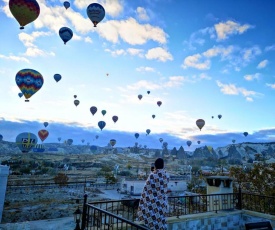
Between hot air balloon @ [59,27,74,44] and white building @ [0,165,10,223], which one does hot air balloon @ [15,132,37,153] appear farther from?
white building @ [0,165,10,223]

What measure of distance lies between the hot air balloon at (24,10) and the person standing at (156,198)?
20.1 m

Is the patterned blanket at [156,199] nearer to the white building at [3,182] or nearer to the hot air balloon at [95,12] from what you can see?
the white building at [3,182]

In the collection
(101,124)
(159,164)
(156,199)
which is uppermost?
(101,124)

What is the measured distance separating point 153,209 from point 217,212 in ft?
15.4

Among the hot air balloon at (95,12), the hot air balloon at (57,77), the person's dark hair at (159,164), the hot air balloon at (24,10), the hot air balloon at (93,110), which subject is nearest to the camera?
the person's dark hair at (159,164)

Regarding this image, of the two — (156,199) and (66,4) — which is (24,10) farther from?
(156,199)

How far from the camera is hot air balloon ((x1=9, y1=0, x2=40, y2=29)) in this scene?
65.0ft

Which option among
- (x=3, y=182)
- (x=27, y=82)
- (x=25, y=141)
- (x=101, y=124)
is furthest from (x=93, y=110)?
(x=3, y=182)

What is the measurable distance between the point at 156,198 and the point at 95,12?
2324 cm

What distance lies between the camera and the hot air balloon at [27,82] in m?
27.3

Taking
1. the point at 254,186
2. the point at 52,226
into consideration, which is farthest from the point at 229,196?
the point at 254,186

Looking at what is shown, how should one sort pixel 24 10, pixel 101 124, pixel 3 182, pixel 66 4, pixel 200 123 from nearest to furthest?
pixel 3 182
pixel 24 10
pixel 66 4
pixel 200 123
pixel 101 124

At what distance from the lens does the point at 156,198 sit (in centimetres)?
592

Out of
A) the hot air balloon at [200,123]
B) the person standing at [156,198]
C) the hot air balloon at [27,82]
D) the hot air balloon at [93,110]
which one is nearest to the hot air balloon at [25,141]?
the hot air balloon at [93,110]
